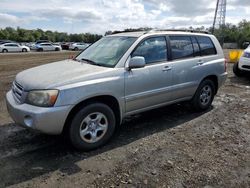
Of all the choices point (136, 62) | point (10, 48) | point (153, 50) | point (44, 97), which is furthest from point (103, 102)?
point (10, 48)

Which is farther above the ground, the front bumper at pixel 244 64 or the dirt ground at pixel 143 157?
the front bumper at pixel 244 64

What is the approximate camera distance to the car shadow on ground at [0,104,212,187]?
3.64 m

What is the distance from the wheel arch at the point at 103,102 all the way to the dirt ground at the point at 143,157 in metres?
→ 0.43

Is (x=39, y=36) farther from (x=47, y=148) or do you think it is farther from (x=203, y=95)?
(x=47, y=148)

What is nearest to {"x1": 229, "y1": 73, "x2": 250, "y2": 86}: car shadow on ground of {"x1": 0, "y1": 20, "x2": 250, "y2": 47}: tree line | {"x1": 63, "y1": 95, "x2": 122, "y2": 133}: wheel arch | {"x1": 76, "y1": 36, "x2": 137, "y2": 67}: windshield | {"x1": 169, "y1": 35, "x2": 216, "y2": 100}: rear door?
{"x1": 169, "y1": 35, "x2": 216, "y2": 100}: rear door

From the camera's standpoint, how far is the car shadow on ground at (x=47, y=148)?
11.9 ft

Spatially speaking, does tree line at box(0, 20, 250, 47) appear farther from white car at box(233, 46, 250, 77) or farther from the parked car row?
white car at box(233, 46, 250, 77)

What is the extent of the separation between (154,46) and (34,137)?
256cm

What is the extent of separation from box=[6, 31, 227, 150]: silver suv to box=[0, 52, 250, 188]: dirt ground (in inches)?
16.4

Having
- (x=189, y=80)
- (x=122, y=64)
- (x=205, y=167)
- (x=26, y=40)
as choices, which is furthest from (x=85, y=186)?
(x=26, y=40)

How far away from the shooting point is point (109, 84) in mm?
4215

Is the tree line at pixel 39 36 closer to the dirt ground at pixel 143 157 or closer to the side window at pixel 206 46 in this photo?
the side window at pixel 206 46

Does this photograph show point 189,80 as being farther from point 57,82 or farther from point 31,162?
point 31,162

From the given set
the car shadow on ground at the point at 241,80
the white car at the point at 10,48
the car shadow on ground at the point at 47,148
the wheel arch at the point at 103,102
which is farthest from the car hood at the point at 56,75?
the white car at the point at 10,48
